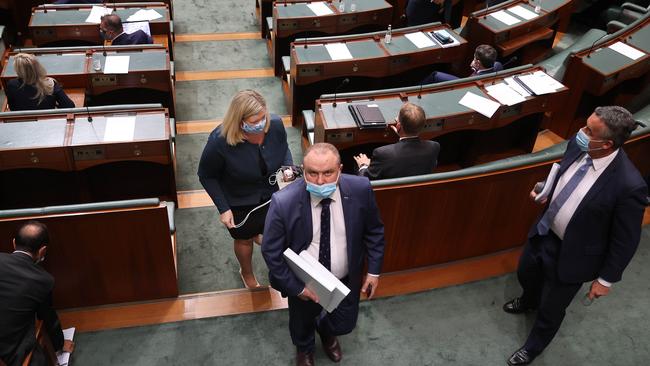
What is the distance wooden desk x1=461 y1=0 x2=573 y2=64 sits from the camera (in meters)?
4.78

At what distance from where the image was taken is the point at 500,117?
3.71 m

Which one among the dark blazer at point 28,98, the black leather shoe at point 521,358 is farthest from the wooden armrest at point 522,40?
the dark blazer at point 28,98

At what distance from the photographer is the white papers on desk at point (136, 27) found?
14.9 feet

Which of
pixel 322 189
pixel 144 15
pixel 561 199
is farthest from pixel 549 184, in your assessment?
pixel 144 15

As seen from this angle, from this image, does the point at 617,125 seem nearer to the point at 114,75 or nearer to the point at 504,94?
the point at 504,94

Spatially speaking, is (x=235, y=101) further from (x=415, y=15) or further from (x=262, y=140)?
(x=415, y=15)

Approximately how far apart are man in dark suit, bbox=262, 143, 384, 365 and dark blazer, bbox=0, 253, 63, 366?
94 centimetres

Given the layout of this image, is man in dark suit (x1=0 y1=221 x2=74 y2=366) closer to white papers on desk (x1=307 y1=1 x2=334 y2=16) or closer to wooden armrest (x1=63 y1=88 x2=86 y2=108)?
wooden armrest (x1=63 y1=88 x2=86 y2=108)

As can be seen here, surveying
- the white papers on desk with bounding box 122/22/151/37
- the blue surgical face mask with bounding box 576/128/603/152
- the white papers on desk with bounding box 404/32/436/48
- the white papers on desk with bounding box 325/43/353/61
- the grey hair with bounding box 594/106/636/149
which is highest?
the grey hair with bounding box 594/106/636/149

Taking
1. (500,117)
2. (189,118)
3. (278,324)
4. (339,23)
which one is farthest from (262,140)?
(339,23)

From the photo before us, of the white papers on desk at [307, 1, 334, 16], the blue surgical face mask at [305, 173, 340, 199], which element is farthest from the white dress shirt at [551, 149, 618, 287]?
the white papers on desk at [307, 1, 334, 16]

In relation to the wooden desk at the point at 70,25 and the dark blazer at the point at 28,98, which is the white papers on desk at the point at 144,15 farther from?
the dark blazer at the point at 28,98

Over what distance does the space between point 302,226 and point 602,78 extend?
2.98 meters

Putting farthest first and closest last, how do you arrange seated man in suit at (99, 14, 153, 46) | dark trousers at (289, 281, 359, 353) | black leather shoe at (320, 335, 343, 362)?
seated man in suit at (99, 14, 153, 46), black leather shoe at (320, 335, 343, 362), dark trousers at (289, 281, 359, 353)
